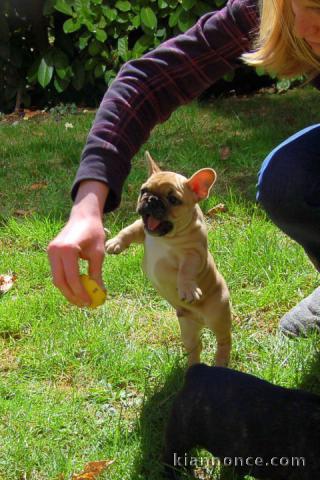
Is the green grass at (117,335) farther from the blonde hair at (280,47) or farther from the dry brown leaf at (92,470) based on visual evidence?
the blonde hair at (280,47)

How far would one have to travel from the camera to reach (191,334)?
2139mm

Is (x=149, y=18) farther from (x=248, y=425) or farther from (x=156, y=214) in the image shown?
(x=248, y=425)

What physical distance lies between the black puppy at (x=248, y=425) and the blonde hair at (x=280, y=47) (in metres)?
0.85

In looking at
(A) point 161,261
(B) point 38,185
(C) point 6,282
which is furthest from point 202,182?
(B) point 38,185

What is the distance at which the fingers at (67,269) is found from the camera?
4.97 feet

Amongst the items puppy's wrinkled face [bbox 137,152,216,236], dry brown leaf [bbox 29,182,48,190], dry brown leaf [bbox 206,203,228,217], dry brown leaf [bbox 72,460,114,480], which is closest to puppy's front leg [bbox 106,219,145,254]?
puppy's wrinkled face [bbox 137,152,216,236]

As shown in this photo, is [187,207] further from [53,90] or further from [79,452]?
[53,90]

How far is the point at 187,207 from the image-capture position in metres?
1.97

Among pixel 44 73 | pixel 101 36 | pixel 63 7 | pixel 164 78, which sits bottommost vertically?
pixel 44 73

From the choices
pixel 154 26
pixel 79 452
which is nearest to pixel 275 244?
pixel 79 452

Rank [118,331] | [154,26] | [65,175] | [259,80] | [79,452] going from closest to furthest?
[79,452] < [118,331] < [65,175] < [154,26] < [259,80]

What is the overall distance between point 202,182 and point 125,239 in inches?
10.9

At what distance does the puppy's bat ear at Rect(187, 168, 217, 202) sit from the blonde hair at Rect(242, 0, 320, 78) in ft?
1.07

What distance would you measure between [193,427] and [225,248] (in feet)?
4.37
